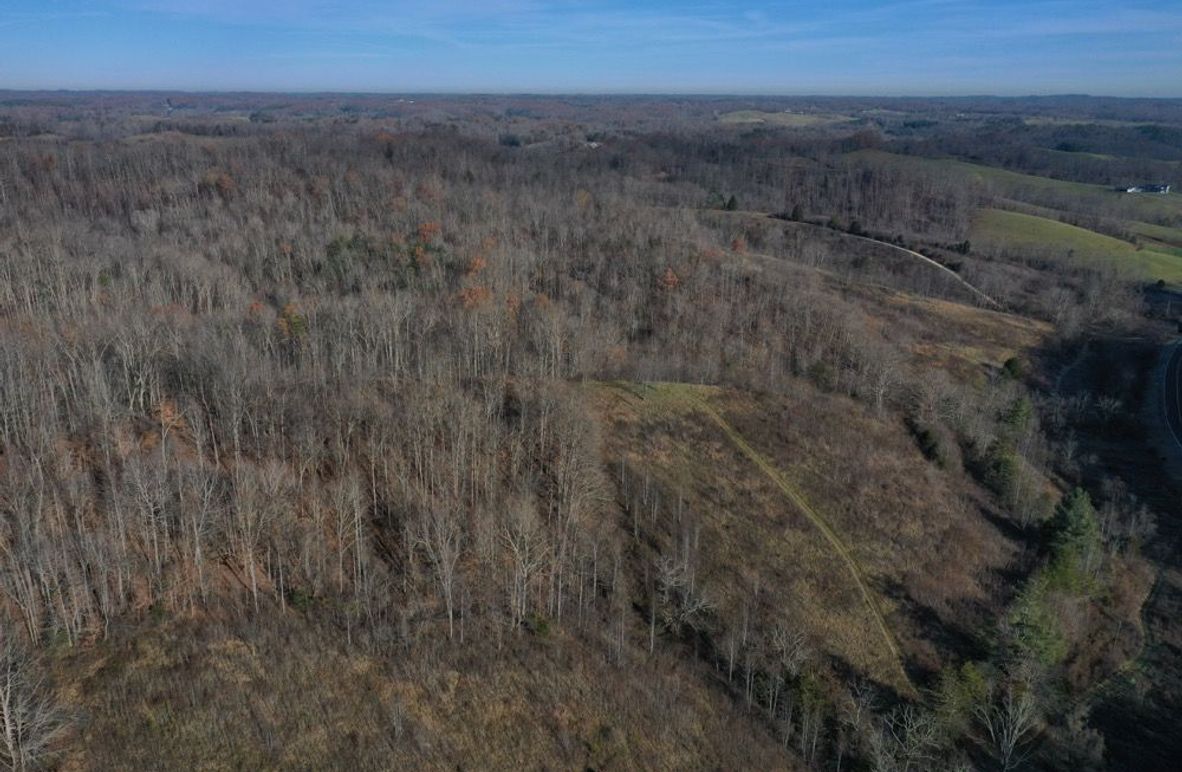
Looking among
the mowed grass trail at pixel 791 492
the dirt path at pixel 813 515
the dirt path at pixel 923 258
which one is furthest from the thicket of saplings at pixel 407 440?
the dirt path at pixel 923 258

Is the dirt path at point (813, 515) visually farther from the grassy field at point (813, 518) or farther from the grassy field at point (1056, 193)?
the grassy field at point (1056, 193)

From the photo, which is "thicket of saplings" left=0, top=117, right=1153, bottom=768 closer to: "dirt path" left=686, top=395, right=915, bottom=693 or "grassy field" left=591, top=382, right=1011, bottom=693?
Result: "grassy field" left=591, top=382, right=1011, bottom=693

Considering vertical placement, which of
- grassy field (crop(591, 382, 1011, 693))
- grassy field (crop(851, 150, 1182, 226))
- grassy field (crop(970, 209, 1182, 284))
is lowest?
grassy field (crop(591, 382, 1011, 693))

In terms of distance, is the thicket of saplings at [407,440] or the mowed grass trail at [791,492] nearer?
the thicket of saplings at [407,440]

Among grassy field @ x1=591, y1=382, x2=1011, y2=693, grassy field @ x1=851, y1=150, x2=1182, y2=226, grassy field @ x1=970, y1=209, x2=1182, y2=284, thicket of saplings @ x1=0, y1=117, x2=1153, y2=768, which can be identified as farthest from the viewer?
grassy field @ x1=851, y1=150, x2=1182, y2=226

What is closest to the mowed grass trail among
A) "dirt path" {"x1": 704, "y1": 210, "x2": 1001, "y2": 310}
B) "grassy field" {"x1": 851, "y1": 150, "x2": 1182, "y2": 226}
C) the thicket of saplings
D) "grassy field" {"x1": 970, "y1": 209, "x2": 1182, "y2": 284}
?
the thicket of saplings

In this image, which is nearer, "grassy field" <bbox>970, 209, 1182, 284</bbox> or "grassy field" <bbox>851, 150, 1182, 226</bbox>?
"grassy field" <bbox>970, 209, 1182, 284</bbox>
